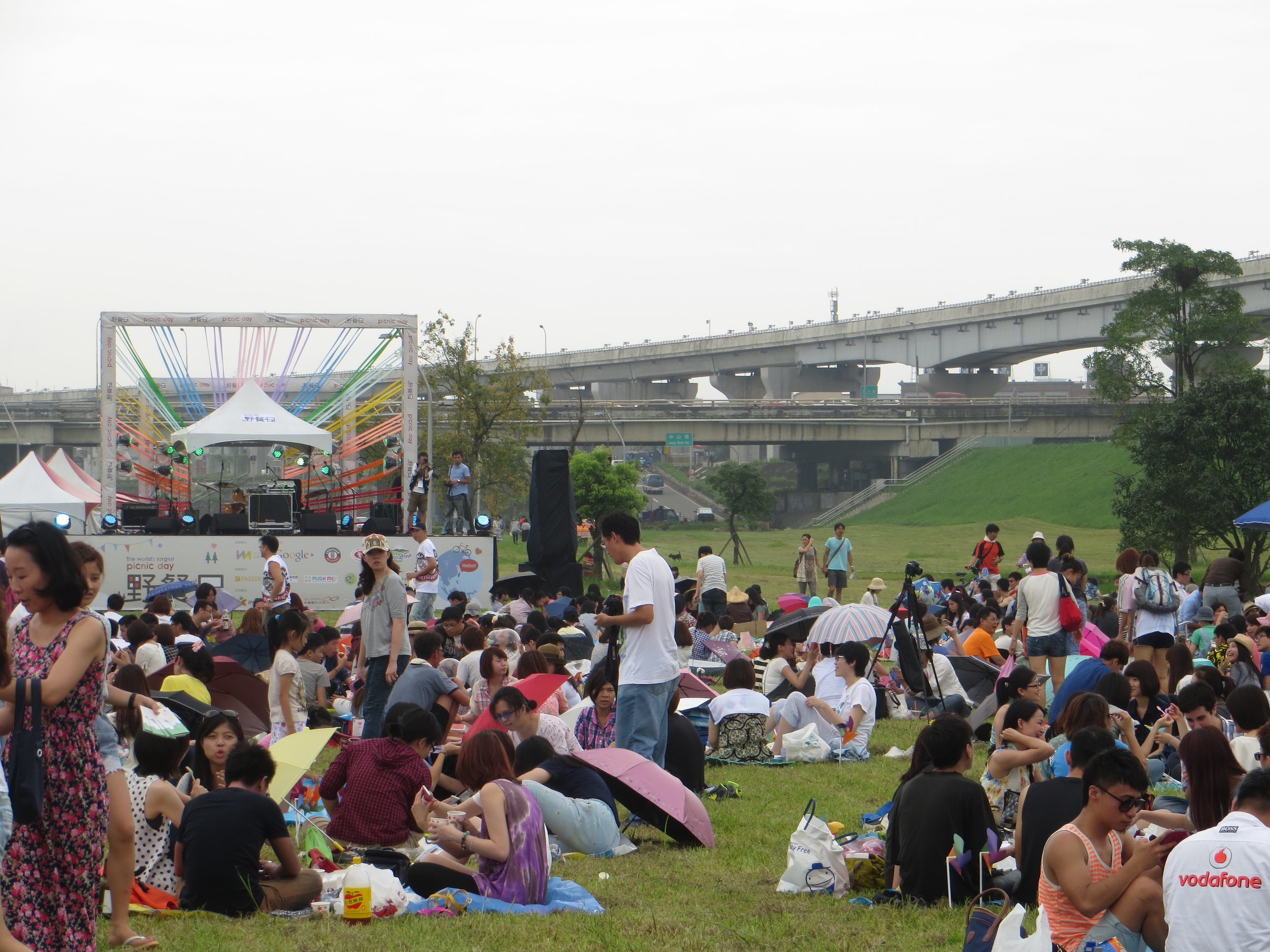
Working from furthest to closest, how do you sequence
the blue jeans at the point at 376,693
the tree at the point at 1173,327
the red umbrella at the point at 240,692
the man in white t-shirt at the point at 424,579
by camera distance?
the tree at the point at 1173,327 → the man in white t-shirt at the point at 424,579 → the red umbrella at the point at 240,692 → the blue jeans at the point at 376,693

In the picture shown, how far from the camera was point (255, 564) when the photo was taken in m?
19.4

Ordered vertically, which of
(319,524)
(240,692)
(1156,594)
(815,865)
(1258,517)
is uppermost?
(319,524)

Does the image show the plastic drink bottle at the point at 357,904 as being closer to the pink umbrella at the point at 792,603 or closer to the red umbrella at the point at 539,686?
the red umbrella at the point at 539,686

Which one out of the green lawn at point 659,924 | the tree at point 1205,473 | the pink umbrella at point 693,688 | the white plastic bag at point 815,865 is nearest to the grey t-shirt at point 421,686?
Result: the green lawn at point 659,924

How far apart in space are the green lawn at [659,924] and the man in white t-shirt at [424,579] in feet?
24.8

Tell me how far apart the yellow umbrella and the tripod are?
513cm

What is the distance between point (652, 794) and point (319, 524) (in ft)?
47.0

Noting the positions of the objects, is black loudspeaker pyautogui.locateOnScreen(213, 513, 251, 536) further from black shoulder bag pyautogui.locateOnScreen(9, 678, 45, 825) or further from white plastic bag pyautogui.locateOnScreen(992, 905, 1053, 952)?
white plastic bag pyautogui.locateOnScreen(992, 905, 1053, 952)

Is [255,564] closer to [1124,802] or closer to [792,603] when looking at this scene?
[792,603]

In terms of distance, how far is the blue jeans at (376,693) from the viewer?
841 cm

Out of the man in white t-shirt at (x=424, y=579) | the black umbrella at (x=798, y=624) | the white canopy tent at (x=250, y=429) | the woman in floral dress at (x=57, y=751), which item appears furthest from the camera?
the white canopy tent at (x=250, y=429)

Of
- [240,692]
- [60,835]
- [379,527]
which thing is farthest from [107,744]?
[379,527]

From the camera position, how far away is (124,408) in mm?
23281

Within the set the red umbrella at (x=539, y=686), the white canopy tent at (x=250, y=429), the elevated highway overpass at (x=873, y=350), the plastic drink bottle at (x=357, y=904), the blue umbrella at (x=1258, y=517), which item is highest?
the elevated highway overpass at (x=873, y=350)
